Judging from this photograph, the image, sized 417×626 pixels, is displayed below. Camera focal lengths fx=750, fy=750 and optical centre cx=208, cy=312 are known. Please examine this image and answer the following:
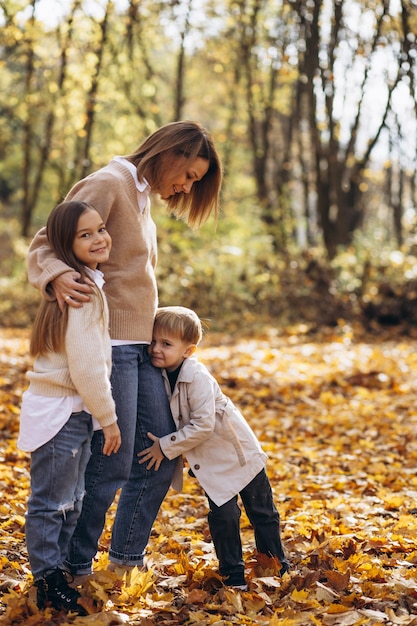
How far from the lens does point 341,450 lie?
657cm

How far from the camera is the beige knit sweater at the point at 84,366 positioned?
3000mm

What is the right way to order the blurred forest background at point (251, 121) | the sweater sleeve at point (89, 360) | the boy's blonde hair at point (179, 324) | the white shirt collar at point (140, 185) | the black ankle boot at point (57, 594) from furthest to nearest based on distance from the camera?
the blurred forest background at point (251, 121) → the boy's blonde hair at point (179, 324) → the white shirt collar at point (140, 185) → the black ankle boot at point (57, 594) → the sweater sleeve at point (89, 360)

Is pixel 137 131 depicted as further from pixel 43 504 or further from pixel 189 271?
pixel 43 504

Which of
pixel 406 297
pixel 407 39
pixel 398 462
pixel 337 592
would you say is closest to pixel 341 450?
pixel 398 462

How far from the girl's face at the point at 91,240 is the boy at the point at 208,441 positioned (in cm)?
48

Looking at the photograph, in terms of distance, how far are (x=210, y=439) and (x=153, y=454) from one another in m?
0.28

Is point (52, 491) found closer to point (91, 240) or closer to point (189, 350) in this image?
point (189, 350)

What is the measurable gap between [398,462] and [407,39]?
9.30m

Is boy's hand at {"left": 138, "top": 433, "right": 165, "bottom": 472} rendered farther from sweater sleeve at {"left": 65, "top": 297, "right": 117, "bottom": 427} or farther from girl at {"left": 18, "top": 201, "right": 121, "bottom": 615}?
sweater sleeve at {"left": 65, "top": 297, "right": 117, "bottom": 427}

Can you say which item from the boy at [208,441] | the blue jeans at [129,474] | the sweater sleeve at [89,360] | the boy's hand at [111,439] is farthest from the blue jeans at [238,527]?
the sweater sleeve at [89,360]

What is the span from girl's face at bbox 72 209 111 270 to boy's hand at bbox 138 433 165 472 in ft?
2.82

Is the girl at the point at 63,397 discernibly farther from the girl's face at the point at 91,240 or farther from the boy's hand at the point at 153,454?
the boy's hand at the point at 153,454

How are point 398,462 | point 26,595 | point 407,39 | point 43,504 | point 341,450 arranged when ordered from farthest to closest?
point 407,39
point 341,450
point 398,462
point 26,595
point 43,504

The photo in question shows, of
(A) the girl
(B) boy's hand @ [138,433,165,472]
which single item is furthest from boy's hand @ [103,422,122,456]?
(B) boy's hand @ [138,433,165,472]
